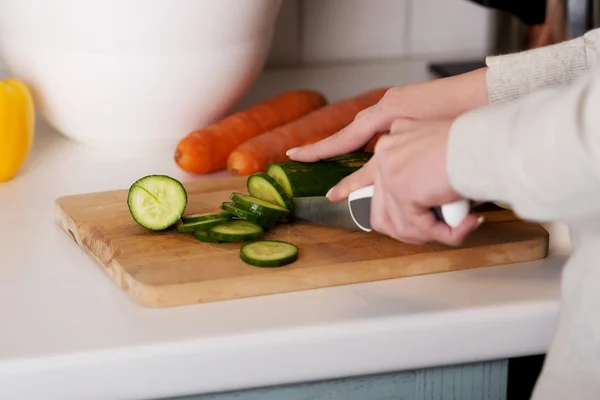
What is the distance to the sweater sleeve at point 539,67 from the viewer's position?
3.33ft

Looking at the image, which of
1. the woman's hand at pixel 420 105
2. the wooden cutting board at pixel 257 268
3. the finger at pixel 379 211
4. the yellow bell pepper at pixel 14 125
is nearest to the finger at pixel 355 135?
the woman's hand at pixel 420 105

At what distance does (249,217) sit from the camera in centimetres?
105

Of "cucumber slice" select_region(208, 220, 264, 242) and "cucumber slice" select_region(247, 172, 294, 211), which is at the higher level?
"cucumber slice" select_region(247, 172, 294, 211)

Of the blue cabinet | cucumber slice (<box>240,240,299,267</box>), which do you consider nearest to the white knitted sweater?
the blue cabinet

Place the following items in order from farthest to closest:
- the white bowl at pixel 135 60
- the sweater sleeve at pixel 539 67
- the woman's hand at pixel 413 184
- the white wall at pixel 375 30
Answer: the white wall at pixel 375 30
the white bowl at pixel 135 60
the sweater sleeve at pixel 539 67
the woman's hand at pixel 413 184

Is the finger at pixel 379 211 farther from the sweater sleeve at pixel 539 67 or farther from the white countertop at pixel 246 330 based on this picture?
the sweater sleeve at pixel 539 67

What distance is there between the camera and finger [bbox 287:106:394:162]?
108 centimetres

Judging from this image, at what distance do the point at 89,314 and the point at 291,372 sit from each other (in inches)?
7.8

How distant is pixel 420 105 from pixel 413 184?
276mm

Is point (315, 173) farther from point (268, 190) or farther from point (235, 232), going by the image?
point (235, 232)

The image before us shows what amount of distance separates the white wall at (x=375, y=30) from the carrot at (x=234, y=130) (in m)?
0.30

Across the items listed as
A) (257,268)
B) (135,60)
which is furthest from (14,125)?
(257,268)

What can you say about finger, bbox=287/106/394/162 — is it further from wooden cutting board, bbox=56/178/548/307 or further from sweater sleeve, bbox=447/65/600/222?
sweater sleeve, bbox=447/65/600/222

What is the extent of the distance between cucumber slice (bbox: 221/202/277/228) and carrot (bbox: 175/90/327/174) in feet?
0.82
